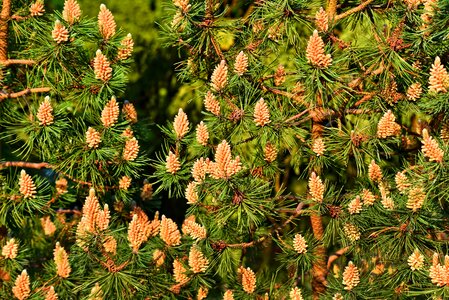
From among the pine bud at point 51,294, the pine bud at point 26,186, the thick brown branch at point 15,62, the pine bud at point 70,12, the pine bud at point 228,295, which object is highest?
the pine bud at point 70,12

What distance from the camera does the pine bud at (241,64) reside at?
255cm

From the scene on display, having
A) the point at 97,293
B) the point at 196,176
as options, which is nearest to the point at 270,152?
the point at 196,176

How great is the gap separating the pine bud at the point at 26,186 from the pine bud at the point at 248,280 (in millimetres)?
744

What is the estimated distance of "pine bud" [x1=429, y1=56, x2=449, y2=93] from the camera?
7.55 feet

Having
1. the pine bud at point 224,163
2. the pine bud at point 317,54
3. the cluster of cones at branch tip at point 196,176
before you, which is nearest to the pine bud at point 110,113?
the cluster of cones at branch tip at point 196,176

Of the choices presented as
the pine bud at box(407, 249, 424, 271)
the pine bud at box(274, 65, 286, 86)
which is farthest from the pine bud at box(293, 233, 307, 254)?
the pine bud at box(274, 65, 286, 86)

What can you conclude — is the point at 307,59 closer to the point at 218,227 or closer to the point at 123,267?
the point at 218,227

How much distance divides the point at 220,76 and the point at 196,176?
12.8 inches

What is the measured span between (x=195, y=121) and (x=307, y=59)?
1465 millimetres

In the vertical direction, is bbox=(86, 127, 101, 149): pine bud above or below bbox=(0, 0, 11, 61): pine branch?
below

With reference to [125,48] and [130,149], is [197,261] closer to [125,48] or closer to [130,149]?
[130,149]

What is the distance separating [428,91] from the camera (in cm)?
244

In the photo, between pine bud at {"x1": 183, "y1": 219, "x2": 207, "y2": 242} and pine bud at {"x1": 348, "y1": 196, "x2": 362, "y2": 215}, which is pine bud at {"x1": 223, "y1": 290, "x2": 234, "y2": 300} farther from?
pine bud at {"x1": 348, "y1": 196, "x2": 362, "y2": 215}

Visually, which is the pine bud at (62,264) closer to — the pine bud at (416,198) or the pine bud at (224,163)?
the pine bud at (224,163)
